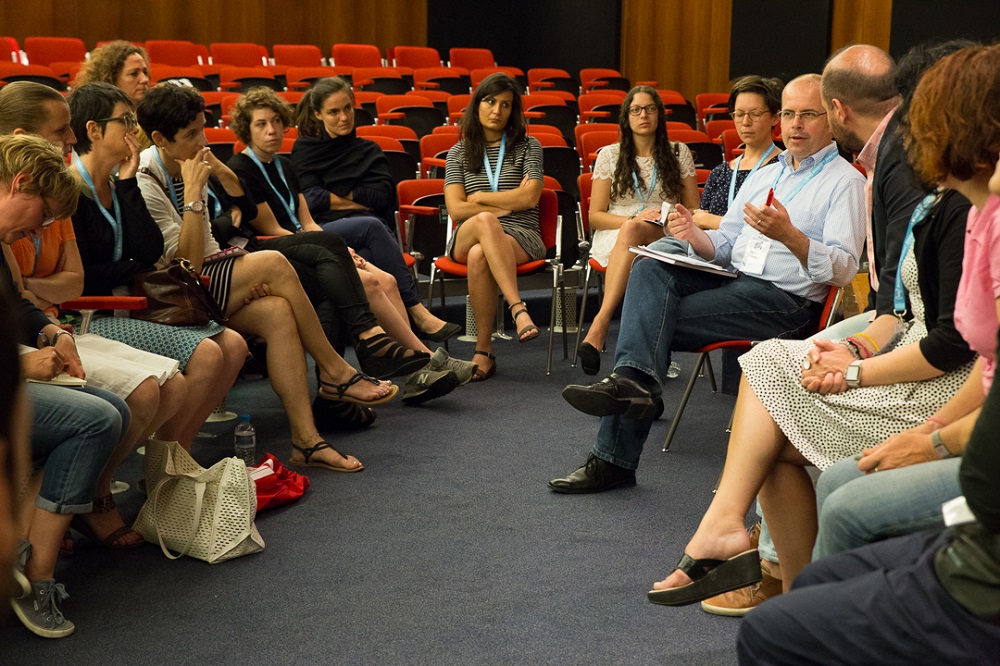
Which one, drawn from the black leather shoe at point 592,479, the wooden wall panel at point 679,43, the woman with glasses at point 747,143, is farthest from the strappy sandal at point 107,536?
the wooden wall panel at point 679,43

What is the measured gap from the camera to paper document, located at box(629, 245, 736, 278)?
3084 millimetres

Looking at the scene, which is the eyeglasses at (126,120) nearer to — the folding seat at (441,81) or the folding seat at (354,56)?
the folding seat at (441,81)

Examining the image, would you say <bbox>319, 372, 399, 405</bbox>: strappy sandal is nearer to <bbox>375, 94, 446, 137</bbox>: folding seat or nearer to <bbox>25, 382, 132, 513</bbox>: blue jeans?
<bbox>25, 382, 132, 513</bbox>: blue jeans

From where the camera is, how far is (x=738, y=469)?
6.93ft

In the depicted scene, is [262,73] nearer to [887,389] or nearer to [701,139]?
[701,139]

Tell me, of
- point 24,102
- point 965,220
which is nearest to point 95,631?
point 24,102

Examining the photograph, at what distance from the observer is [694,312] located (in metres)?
3.13

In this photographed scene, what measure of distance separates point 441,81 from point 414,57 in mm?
2190

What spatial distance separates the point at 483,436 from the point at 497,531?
0.90 m

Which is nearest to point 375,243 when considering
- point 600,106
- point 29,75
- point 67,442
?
point 67,442

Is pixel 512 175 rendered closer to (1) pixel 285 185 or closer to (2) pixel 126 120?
(1) pixel 285 185

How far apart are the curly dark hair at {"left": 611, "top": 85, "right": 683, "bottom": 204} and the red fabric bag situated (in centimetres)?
226

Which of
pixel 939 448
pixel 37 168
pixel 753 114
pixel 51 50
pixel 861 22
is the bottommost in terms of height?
pixel 939 448

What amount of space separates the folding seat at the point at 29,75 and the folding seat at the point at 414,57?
15.0ft
